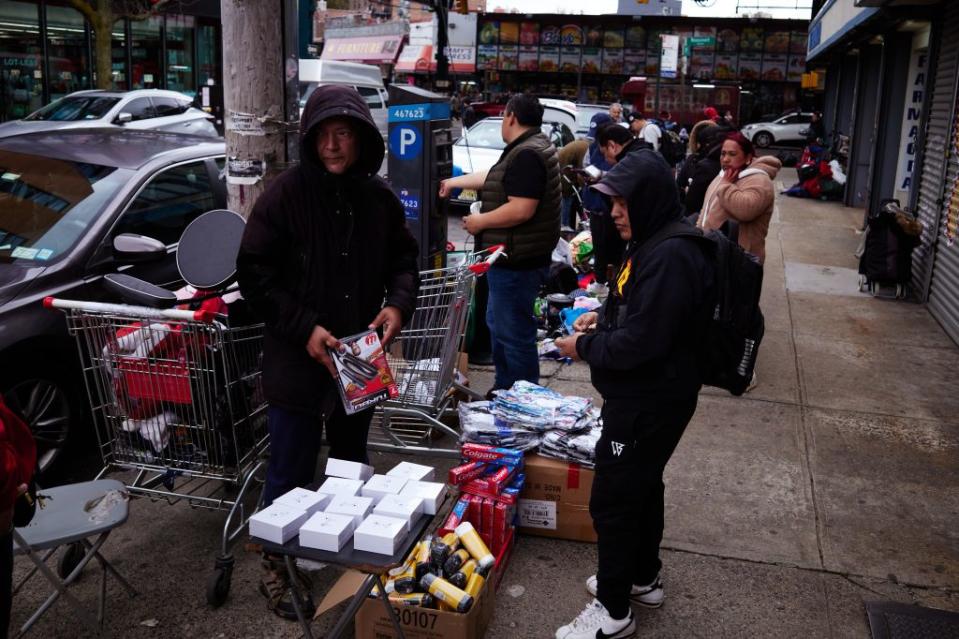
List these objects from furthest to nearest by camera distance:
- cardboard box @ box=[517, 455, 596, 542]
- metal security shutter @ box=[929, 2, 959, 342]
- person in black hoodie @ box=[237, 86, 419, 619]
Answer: metal security shutter @ box=[929, 2, 959, 342], cardboard box @ box=[517, 455, 596, 542], person in black hoodie @ box=[237, 86, 419, 619]

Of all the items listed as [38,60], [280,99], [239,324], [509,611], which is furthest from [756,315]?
[38,60]

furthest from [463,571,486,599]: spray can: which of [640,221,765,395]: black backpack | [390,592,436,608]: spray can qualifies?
[640,221,765,395]: black backpack

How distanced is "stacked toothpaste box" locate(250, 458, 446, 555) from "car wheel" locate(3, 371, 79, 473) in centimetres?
207

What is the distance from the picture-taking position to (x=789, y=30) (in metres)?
48.0

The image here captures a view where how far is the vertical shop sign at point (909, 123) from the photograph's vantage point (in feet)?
41.5

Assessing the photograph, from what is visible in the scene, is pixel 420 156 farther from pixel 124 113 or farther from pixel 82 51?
pixel 82 51

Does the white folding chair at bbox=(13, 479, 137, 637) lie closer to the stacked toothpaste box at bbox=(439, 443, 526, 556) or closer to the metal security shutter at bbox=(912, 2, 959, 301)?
the stacked toothpaste box at bbox=(439, 443, 526, 556)

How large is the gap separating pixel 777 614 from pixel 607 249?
4536 mm

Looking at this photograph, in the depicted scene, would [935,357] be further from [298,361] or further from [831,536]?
[298,361]

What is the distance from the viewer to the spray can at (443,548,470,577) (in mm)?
3385

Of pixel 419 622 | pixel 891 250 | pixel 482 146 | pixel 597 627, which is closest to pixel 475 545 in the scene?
pixel 419 622

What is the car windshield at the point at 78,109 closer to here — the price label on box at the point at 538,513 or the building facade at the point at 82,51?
the building facade at the point at 82,51

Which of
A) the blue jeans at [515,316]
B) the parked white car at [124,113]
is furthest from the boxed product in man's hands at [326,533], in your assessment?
the parked white car at [124,113]

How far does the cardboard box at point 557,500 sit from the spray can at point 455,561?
2.23 ft
